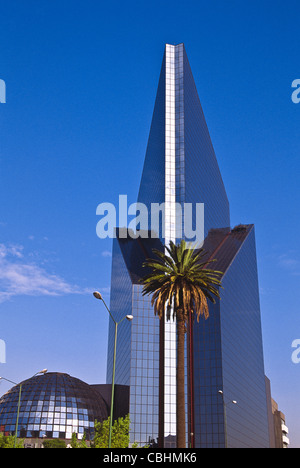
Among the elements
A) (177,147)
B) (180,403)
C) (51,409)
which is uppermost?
(177,147)

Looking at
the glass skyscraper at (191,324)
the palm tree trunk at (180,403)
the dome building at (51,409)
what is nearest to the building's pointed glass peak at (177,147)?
the glass skyscraper at (191,324)

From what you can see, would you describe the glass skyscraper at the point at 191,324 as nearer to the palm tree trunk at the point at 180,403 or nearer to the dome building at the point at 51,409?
the dome building at the point at 51,409

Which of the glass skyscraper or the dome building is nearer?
the dome building

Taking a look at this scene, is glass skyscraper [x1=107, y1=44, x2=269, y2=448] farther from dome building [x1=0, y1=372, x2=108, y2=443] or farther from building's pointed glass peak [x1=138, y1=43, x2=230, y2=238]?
dome building [x1=0, y1=372, x2=108, y2=443]

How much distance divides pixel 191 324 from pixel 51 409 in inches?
1730

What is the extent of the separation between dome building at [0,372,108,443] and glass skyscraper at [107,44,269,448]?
36.6 ft

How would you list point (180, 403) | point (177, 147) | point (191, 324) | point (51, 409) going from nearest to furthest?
point (180, 403) → point (51, 409) → point (191, 324) → point (177, 147)

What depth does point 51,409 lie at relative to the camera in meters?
109

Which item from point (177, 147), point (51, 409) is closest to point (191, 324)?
point (51, 409)

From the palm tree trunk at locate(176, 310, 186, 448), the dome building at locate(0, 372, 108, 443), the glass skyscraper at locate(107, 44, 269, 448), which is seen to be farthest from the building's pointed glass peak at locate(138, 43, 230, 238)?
the palm tree trunk at locate(176, 310, 186, 448)

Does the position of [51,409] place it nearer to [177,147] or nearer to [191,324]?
[191,324]


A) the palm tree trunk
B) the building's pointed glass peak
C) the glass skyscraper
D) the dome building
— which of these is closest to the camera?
the palm tree trunk

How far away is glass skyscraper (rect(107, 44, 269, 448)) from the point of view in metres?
121
